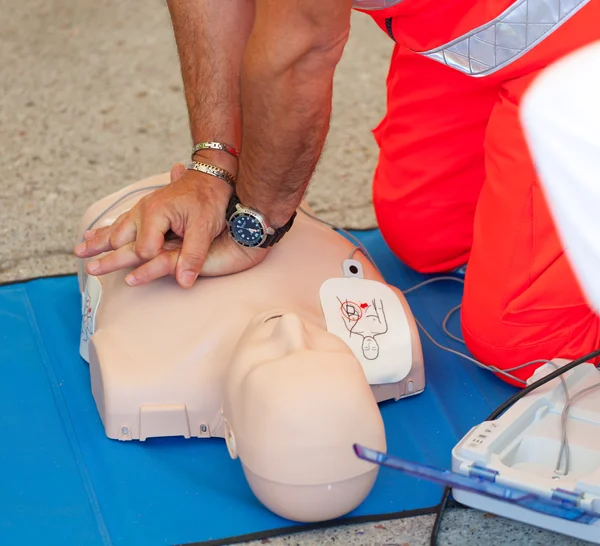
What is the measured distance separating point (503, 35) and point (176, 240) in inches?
25.5

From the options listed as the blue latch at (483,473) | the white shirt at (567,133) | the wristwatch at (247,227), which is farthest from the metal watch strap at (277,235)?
the blue latch at (483,473)

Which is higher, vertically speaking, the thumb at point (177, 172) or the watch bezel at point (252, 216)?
the thumb at point (177, 172)

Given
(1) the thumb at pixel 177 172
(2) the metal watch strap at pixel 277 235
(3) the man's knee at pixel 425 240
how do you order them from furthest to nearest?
(3) the man's knee at pixel 425 240 < (1) the thumb at pixel 177 172 < (2) the metal watch strap at pixel 277 235

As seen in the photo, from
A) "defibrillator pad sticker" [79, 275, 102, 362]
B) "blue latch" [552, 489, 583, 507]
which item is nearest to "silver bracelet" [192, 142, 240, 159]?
"defibrillator pad sticker" [79, 275, 102, 362]

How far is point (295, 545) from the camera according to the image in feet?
4.44

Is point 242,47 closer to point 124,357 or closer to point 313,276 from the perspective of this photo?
point 313,276

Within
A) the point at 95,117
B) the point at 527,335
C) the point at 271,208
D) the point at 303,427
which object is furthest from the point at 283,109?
the point at 95,117

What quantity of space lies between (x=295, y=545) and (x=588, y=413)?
48cm

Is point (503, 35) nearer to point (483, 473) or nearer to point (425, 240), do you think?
point (425, 240)

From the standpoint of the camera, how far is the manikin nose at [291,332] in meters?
1.33

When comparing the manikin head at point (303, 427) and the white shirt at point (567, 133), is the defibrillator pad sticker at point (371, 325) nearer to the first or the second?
the manikin head at point (303, 427)

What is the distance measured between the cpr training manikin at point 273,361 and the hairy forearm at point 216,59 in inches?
8.3

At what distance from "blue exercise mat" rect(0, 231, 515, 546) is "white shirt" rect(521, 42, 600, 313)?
1.09 ft

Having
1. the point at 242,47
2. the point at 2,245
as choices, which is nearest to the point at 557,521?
the point at 242,47
